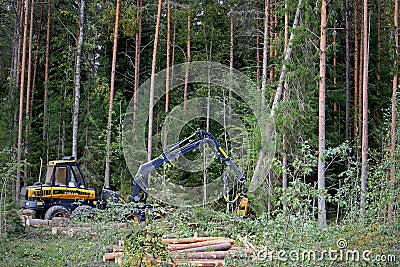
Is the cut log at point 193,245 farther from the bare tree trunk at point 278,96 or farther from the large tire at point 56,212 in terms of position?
the large tire at point 56,212

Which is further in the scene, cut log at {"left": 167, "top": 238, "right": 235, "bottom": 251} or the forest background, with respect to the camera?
the forest background

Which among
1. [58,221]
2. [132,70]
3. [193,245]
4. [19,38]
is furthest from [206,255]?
[132,70]

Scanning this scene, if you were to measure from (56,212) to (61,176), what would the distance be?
1.12 metres

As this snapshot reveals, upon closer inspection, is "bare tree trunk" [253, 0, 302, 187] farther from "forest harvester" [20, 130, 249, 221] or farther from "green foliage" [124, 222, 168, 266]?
"green foliage" [124, 222, 168, 266]

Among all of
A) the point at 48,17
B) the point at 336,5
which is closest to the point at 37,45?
the point at 48,17

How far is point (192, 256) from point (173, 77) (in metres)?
17.1

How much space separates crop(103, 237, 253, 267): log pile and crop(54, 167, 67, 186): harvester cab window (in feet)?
18.6

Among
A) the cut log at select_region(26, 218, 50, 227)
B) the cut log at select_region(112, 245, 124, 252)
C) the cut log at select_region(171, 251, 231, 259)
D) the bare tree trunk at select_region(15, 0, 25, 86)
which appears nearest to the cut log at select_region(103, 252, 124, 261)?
the cut log at select_region(112, 245, 124, 252)

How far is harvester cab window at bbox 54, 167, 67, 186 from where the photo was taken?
1642 centimetres

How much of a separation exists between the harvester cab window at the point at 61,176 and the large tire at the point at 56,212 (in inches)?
30.6

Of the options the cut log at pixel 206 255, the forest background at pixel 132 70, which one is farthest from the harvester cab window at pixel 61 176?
the cut log at pixel 206 255

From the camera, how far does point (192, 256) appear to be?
988 centimetres

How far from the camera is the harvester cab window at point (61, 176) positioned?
1642cm

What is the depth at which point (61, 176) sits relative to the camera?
16.5 metres
